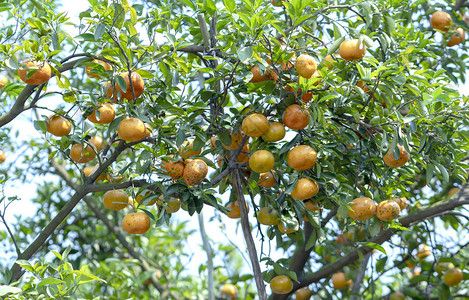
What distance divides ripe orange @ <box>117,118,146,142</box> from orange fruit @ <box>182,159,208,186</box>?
26 centimetres

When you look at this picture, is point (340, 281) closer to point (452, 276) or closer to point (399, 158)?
point (452, 276)

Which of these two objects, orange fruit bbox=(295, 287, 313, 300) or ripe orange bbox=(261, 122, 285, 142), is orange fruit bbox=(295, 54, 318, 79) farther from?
orange fruit bbox=(295, 287, 313, 300)

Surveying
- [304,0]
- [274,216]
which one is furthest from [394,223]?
[304,0]

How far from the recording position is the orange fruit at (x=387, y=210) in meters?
2.75

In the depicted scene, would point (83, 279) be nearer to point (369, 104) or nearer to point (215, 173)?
point (215, 173)

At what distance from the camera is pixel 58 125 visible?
8.80 ft

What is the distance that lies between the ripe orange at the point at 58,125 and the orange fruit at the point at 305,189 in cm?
110

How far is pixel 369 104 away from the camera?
2719 mm

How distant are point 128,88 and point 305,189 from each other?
0.91 m

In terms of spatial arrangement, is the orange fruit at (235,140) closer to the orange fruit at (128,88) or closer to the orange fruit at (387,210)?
the orange fruit at (128,88)

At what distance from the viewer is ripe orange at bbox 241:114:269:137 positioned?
2.44 m

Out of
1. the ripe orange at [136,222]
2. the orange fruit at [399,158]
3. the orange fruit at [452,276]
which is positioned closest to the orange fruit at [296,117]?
the orange fruit at [399,158]

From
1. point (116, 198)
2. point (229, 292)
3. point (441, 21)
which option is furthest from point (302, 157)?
point (229, 292)

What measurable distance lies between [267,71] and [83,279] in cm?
125
